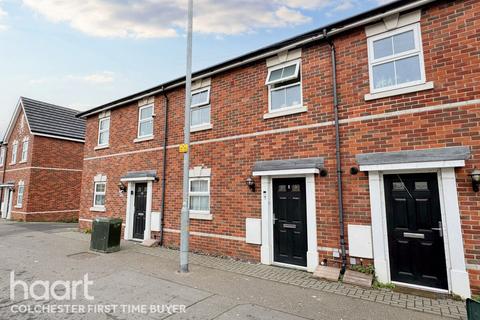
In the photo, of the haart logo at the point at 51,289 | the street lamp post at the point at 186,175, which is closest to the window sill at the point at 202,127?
the street lamp post at the point at 186,175

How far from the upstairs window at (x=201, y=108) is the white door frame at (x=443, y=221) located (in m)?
5.26

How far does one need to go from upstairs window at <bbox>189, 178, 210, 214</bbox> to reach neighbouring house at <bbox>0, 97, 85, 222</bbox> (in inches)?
565

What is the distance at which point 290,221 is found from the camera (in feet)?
22.9

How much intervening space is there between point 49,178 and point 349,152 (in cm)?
1951

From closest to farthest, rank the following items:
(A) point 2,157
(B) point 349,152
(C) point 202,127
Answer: (B) point 349,152, (C) point 202,127, (A) point 2,157

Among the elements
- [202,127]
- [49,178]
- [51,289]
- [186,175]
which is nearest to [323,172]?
[186,175]

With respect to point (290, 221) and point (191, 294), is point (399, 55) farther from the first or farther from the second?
point (191, 294)

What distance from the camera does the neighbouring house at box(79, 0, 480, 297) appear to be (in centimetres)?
519

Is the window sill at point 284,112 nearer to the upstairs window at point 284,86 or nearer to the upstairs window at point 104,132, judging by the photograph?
the upstairs window at point 284,86

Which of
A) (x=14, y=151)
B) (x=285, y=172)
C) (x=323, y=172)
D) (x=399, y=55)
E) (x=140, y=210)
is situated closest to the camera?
(x=399, y=55)

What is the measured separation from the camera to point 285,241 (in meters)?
→ 7.00

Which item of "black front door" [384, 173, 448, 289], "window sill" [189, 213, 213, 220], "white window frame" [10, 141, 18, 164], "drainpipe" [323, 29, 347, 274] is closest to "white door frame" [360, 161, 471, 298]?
"black front door" [384, 173, 448, 289]

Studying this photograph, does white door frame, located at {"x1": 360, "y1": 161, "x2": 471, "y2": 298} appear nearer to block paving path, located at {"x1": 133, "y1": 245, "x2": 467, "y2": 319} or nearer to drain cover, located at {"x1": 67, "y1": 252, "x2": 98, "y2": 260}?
block paving path, located at {"x1": 133, "y1": 245, "x2": 467, "y2": 319}

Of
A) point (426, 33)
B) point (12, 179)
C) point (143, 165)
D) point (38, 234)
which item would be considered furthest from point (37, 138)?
point (426, 33)
